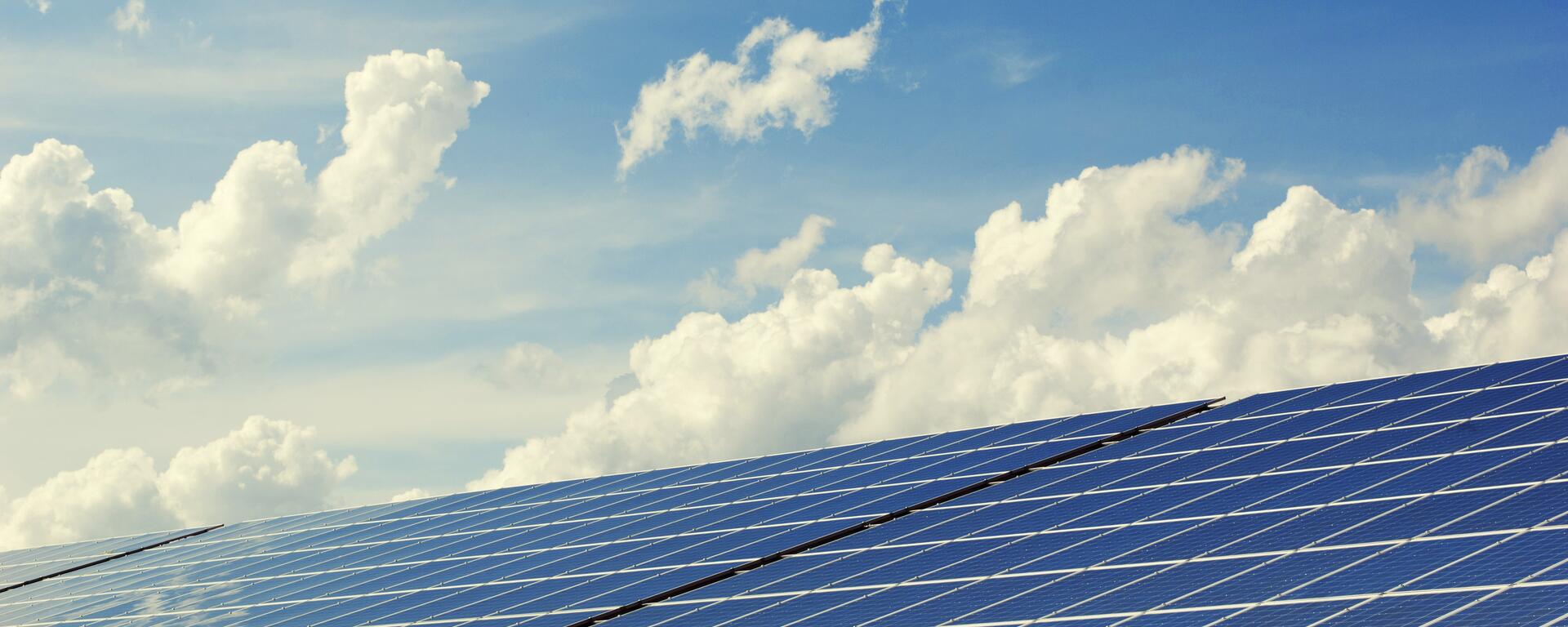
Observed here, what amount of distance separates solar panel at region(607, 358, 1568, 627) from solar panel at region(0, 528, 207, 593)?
29.9m

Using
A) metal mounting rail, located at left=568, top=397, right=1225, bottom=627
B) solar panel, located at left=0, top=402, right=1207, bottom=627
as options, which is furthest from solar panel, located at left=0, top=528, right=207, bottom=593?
metal mounting rail, located at left=568, top=397, right=1225, bottom=627

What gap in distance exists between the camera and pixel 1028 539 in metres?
23.6

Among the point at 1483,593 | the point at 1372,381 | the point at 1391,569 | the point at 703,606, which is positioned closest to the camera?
the point at 1483,593

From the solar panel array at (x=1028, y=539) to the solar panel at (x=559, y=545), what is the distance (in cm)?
11

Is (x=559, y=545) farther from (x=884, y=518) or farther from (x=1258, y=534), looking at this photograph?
(x=1258, y=534)

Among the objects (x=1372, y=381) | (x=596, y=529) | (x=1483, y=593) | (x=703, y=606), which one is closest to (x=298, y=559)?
(x=596, y=529)

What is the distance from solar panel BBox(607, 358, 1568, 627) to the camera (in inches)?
679

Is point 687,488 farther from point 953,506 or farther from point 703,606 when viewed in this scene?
point 703,606

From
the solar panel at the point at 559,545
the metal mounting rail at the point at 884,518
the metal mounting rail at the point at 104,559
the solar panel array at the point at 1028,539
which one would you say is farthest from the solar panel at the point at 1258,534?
the metal mounting rail at the point at 104,559

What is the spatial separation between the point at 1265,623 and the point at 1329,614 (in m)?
0.71

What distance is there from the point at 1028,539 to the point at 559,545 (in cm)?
1281

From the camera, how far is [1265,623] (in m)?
16.6

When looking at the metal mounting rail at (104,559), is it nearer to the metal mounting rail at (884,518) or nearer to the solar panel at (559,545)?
the solar panel at (559,545)

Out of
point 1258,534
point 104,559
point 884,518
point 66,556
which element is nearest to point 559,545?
point 884,518
